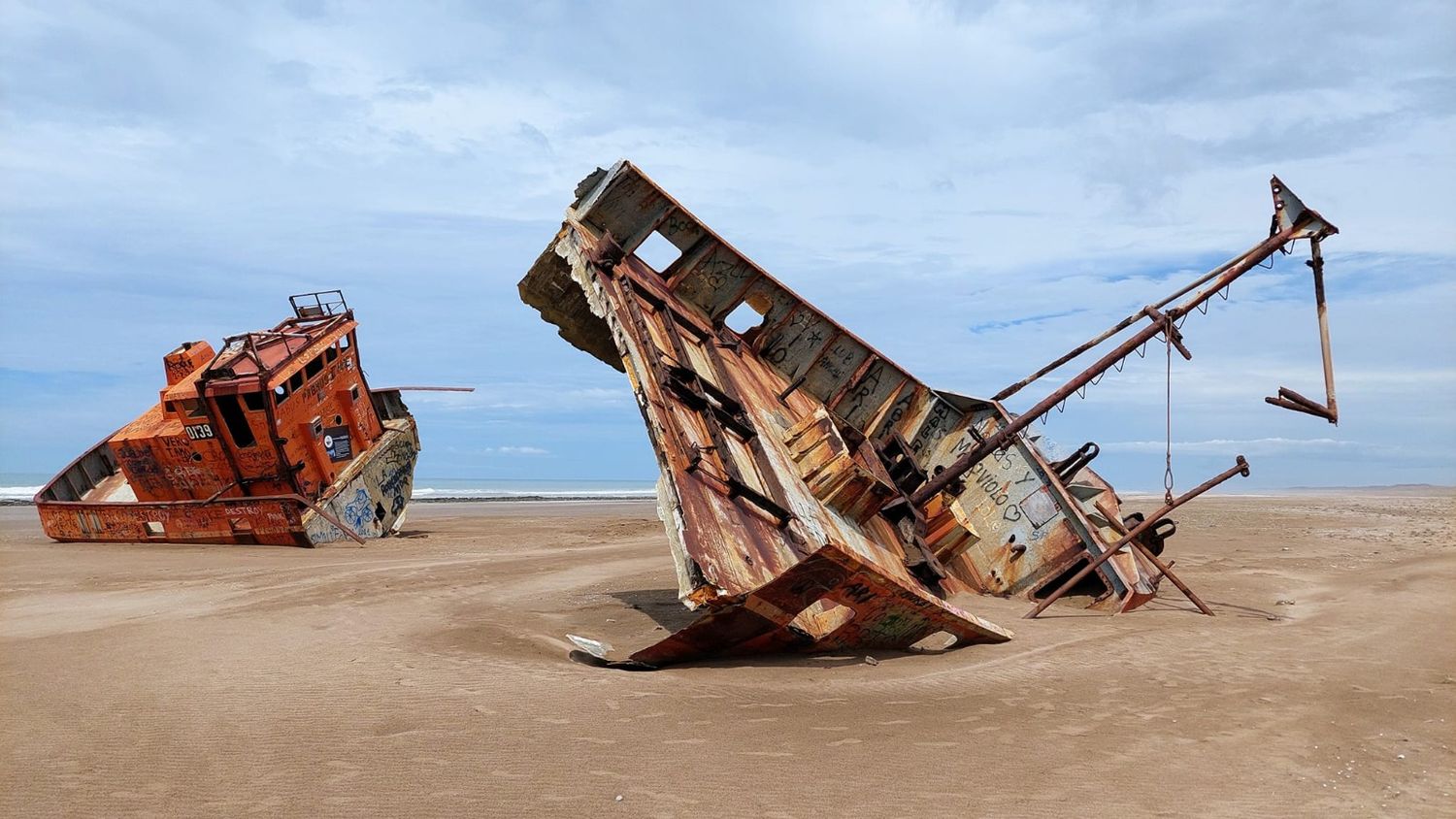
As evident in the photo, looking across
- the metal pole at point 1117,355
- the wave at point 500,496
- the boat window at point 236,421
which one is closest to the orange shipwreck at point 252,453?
the boat window at point 236,421

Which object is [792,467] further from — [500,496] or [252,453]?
[500,496]

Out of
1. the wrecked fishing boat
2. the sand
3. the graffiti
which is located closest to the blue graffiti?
the graffiti

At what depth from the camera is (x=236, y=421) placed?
15336 millimetres

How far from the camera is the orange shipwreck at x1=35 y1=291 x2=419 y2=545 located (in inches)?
597

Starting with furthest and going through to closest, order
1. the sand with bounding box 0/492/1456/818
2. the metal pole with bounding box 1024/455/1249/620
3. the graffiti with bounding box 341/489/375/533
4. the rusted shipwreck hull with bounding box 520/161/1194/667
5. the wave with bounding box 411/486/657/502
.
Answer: the wave with bounding box 411/486/657/502, the graffiti with bounding box 341/489/375/533, the metal pole with bounding box 1024/455/1249/620, the rusted shipwreck hull with bounding box 520/161/1194/667, the sand with bounding box 0/492/1456/818

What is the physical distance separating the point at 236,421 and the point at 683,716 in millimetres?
12969

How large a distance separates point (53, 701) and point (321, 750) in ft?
5.95

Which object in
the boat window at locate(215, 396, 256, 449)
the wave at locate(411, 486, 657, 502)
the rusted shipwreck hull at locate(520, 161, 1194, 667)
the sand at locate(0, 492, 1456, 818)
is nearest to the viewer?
the sand at locate(0, 492, 1456, 818)

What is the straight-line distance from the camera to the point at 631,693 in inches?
201

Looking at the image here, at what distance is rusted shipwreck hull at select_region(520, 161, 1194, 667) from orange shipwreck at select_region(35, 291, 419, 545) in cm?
593

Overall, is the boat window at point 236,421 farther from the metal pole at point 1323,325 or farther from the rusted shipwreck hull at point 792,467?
the metal pole at point 1323,325

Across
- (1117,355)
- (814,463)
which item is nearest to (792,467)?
(814,463)

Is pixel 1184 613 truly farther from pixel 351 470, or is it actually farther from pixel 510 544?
pixel 351 470

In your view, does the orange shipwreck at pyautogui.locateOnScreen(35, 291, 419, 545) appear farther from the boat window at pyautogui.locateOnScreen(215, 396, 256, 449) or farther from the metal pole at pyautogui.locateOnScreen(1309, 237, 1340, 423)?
the metal pole at pyautogui.locateOnScreen(1309, 237, 1340, 423)
